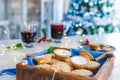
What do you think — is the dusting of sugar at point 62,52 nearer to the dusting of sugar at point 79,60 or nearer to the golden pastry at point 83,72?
the dusting of sugar at point 79,60

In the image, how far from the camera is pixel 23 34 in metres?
1.44

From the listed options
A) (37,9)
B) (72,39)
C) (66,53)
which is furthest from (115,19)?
(66,53)

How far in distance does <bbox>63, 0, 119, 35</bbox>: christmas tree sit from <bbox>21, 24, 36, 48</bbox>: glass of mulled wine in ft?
7.98

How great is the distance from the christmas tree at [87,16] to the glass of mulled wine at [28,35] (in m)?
2.43

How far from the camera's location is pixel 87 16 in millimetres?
3918

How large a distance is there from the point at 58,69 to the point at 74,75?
83 mm

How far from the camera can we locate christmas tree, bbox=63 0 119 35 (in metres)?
3.91

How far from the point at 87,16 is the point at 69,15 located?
0.99ft

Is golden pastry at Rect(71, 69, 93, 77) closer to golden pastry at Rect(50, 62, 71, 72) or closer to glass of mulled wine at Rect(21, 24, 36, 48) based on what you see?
golden pastry at Rect(50, 62, 71, 72)

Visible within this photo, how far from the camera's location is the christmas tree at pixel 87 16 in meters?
3.91

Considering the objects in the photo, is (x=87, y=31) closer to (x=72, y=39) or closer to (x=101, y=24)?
(x=101, y=24)

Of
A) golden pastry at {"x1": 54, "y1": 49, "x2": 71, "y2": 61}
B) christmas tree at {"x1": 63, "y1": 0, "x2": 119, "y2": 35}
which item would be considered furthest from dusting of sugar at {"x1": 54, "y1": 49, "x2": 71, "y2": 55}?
christmas tree at {"x1": 63, "y1": 0, "x2": 119, "y2": 35}

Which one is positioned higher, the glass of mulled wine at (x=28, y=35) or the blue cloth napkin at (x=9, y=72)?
the glass of mulled wine at (x=28, y=35)

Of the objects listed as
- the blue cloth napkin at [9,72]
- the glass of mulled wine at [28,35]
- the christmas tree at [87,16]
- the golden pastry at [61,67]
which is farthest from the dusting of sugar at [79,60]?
the christmas tree at [87,16]
